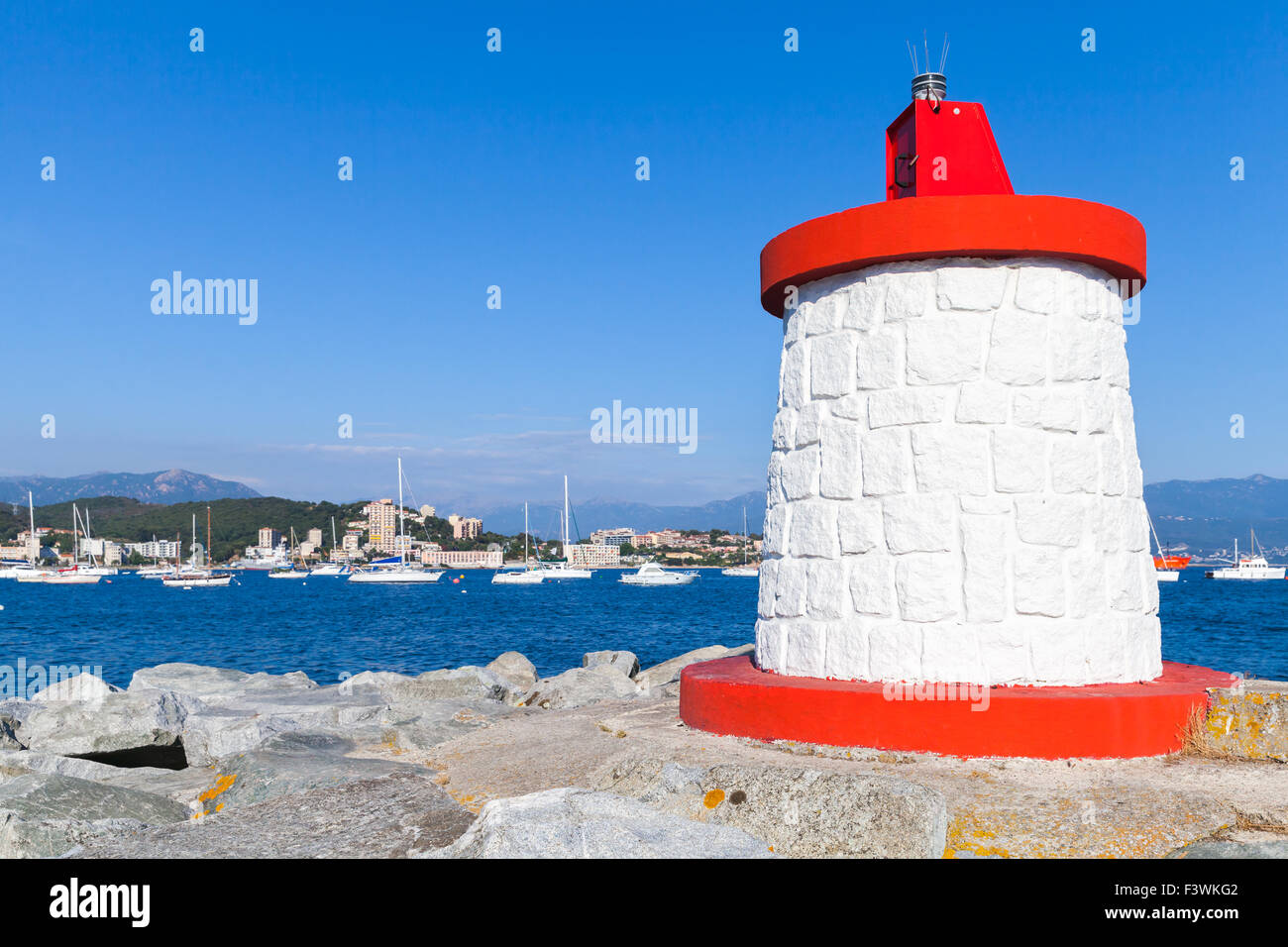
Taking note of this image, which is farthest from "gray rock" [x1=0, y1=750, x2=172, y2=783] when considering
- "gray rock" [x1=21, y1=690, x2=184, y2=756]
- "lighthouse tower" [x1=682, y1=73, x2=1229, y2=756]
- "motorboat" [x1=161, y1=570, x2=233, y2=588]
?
"motorboat" [x1=161, y1=570, x2=233, y2=588]

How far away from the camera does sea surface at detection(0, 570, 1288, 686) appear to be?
31.0 m

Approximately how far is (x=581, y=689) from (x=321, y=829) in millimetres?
7516

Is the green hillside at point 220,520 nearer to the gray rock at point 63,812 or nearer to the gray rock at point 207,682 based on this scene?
the gray rock at point 207,682

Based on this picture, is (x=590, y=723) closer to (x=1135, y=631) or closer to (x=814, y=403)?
(x=814, y=403)

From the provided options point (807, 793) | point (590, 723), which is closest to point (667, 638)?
point (590, 723)

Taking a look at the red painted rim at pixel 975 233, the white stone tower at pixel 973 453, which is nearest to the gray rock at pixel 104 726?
the white stone tower at pixel 973 453

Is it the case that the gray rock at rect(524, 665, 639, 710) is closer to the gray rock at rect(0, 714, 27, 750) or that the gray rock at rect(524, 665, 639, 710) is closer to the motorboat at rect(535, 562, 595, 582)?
the gray rock at rect(0, 714, 27, 750)

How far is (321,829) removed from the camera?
178 inches

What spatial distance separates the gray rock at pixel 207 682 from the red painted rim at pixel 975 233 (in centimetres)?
1115

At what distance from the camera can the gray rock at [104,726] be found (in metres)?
9.35

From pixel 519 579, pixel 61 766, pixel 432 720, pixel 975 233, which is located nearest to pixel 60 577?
pixel 519 579

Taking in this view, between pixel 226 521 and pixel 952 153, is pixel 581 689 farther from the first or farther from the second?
pixel 226 521

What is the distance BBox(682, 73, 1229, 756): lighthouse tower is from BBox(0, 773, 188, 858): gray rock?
3.51m

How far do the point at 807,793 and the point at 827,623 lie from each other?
6.33 feet
